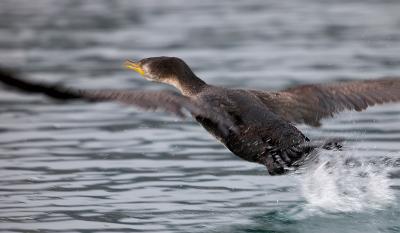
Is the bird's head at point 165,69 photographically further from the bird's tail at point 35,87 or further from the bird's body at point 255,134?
the bird's tail at point 35,87

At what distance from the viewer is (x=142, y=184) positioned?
8930 millimetres

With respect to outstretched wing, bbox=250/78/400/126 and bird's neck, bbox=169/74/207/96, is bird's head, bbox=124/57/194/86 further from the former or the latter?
outstretched wing, bbox=250/78/400/126

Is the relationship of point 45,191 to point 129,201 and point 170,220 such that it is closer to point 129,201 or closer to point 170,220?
point 129,201

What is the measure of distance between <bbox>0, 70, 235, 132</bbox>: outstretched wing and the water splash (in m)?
0.95

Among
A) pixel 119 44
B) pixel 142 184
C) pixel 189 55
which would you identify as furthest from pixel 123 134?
pixel 119 44

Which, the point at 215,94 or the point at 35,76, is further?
the point at 35,76

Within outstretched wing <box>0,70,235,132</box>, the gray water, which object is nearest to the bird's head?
outstretched wing <box>0,70,235,132</box>

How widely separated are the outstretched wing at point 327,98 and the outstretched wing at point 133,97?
84 cm

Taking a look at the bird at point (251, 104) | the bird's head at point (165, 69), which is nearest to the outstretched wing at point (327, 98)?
the bird at point (251, 104)

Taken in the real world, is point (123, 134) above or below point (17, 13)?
below

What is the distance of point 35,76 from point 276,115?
6248 mm

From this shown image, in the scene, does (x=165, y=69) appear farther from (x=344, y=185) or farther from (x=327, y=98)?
(x=344, y=185)

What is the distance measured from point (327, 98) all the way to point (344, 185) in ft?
2.58

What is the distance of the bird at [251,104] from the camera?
7199 millimetres
